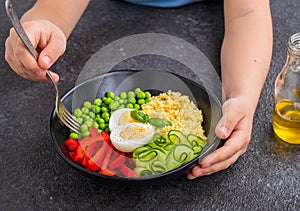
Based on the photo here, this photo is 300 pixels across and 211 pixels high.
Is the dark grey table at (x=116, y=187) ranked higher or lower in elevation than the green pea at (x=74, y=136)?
lower

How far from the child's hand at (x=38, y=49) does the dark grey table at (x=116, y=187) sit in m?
0.11

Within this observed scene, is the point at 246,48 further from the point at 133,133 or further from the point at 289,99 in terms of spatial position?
the point at 133,133

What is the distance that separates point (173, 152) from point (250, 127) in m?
0.18

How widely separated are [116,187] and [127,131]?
10 cm

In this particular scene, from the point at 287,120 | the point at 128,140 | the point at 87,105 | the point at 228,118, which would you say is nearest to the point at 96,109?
the point at 87,105

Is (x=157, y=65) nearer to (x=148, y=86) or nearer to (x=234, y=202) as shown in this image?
(x=148, y=86)

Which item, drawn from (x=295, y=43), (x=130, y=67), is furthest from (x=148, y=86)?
(x=295, y=43)

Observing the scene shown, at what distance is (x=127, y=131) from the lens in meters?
0.90

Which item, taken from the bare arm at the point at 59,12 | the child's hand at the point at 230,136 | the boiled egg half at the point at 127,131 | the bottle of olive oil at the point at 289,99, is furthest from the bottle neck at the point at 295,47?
the bare arm at the point at 59,12

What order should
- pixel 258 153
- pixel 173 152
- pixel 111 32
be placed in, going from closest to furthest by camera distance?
1. pixel 173 152
2. pixel 258 153
3. pixel 111 32

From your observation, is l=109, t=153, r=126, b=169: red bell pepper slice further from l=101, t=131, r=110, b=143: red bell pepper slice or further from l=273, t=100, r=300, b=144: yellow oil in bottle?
l=273, t=100, r=300, b=144: yellow oil in bottle

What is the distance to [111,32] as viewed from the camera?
4.17 feet

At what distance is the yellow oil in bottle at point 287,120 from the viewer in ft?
3.00

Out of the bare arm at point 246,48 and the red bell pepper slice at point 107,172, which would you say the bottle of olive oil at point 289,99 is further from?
the red bell pepper slice at point 107,172
